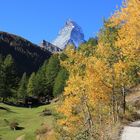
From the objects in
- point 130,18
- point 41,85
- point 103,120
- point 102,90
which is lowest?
point 103,120

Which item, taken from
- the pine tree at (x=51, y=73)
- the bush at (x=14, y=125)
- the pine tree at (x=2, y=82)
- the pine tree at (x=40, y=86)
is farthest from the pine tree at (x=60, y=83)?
Answer: the bush at (x=14, y=125)

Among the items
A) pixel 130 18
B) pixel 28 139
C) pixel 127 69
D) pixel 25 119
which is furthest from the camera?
pixel 25 119

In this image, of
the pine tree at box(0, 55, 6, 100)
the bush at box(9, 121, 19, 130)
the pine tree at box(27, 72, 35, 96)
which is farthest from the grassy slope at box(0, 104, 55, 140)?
the pine tree at box(27, 72, 35, 96)

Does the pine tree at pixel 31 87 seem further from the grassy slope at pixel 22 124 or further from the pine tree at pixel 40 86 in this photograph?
the grassy slope at pixel 22 124

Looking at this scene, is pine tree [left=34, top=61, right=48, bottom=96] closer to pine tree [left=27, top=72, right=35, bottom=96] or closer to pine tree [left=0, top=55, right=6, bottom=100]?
pine tree [left=27, top=72, right=35, bottom=96]

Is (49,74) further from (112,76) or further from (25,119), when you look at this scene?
(112,76)

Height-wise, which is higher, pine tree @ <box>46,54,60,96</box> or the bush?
pine tree @ <box>46,54,60,96</box>

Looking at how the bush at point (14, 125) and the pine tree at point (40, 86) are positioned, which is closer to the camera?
the bush at point (14, 125)

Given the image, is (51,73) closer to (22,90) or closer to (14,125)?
(22,90)

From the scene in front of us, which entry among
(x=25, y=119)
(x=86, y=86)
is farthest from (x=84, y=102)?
(x=25, y=119)

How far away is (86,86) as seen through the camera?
121 feet

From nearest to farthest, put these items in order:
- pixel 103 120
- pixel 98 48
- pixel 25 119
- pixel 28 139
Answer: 1. pixel 103 120
2. pixel 98 48
3. pixel 28 139
4. pixel 25 119

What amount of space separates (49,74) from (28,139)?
78.8 m

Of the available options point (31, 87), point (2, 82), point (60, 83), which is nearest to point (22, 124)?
point (60, 83)
